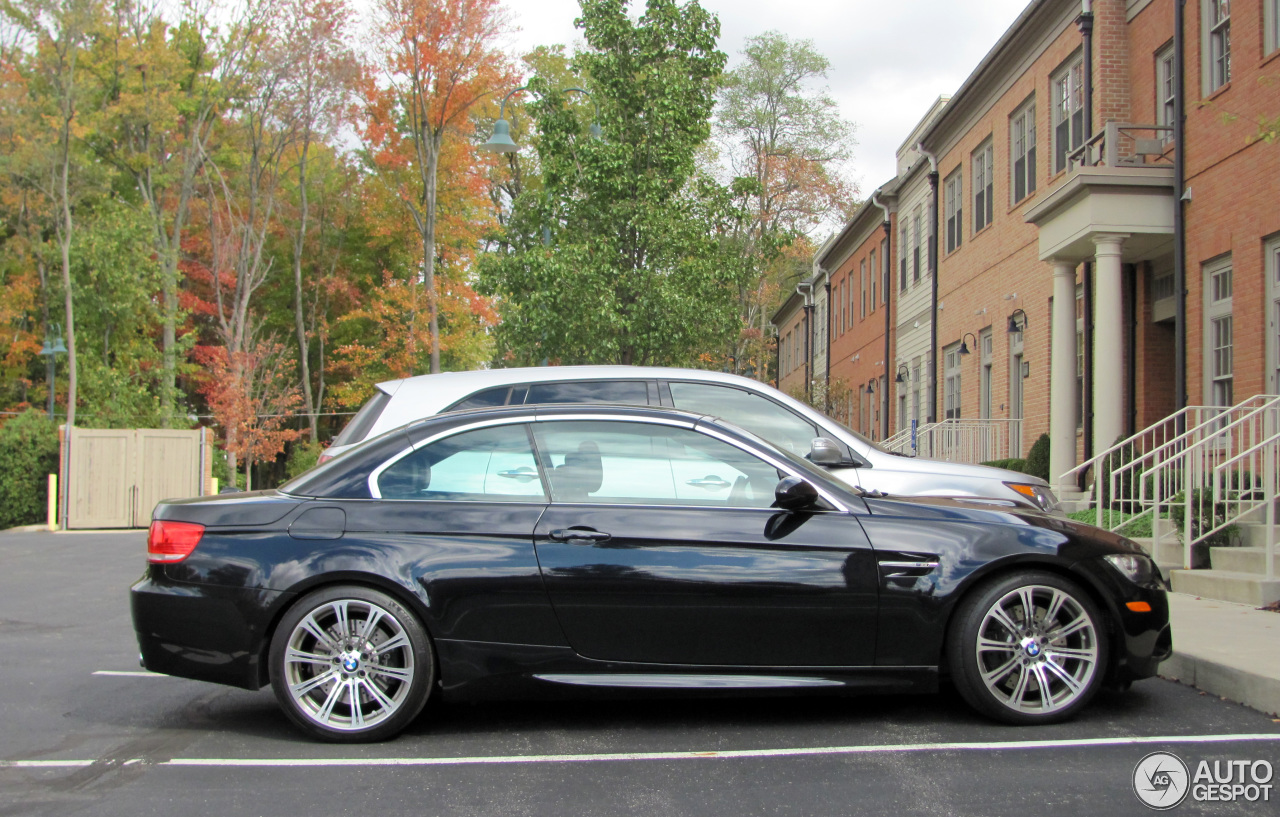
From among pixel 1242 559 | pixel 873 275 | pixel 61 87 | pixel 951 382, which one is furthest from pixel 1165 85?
pixel 61 87

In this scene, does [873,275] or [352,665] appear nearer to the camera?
[352,665]

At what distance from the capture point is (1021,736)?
16.8 ft

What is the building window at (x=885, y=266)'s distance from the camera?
31.5 metres

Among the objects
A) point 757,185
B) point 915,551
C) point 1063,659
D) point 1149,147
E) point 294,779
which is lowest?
point 294,779

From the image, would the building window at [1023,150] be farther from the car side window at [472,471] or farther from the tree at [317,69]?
the tree at [317,69]

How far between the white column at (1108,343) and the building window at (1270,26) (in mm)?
2755

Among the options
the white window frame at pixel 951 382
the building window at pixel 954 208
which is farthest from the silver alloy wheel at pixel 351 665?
the building window at pixel 954 208

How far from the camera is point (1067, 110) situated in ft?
61.1

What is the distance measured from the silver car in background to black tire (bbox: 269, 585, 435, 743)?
2.04 m

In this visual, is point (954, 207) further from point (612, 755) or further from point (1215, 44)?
point (612, 755)

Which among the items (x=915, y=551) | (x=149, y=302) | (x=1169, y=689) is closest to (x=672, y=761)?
(x=915, y=551)

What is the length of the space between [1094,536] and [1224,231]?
378 inches

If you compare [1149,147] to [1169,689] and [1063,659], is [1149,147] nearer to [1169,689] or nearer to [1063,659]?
[1169,689]

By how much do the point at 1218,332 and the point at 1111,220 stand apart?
1896 millimetres
